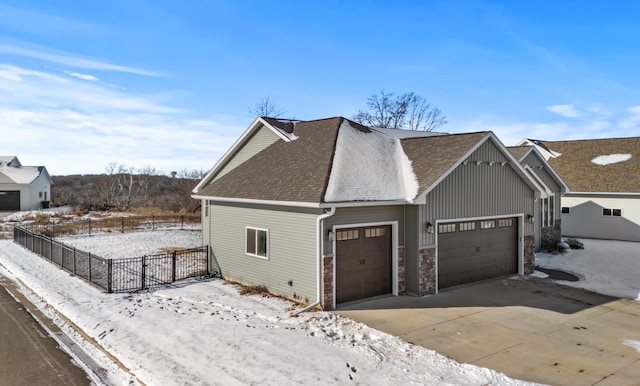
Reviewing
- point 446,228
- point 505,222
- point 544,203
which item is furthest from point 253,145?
point 544,203

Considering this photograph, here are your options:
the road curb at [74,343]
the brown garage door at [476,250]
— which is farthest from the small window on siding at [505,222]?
the road curb at [74,343]

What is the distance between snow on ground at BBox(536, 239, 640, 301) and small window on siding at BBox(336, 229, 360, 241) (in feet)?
26.8

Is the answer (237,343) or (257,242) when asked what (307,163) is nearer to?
(257,242)

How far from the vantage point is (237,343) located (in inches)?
373

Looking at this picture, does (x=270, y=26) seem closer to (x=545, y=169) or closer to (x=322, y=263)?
(x=322, y=263)

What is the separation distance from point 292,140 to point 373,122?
1282 inches

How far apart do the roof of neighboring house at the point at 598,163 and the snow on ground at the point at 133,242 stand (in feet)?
72.7

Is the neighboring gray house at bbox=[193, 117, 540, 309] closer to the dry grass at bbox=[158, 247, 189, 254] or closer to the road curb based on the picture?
the road curb

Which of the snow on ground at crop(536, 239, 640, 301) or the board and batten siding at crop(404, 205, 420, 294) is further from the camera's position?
the snow on ground at crop(536, 239, 640, 301)

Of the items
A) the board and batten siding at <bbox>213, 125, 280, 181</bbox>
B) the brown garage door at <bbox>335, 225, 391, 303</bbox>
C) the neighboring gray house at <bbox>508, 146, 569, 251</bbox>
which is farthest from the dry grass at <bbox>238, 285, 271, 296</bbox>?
the neighboring gray house at <bbox>508, 146, 569, 251</bbox>

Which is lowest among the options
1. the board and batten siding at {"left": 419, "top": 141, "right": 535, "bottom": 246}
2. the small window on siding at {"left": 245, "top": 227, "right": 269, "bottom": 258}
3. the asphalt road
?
the asphalt road

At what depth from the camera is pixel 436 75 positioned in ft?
86.1

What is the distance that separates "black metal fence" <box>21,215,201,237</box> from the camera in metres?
30.0

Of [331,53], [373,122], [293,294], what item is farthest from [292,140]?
[373,122]
